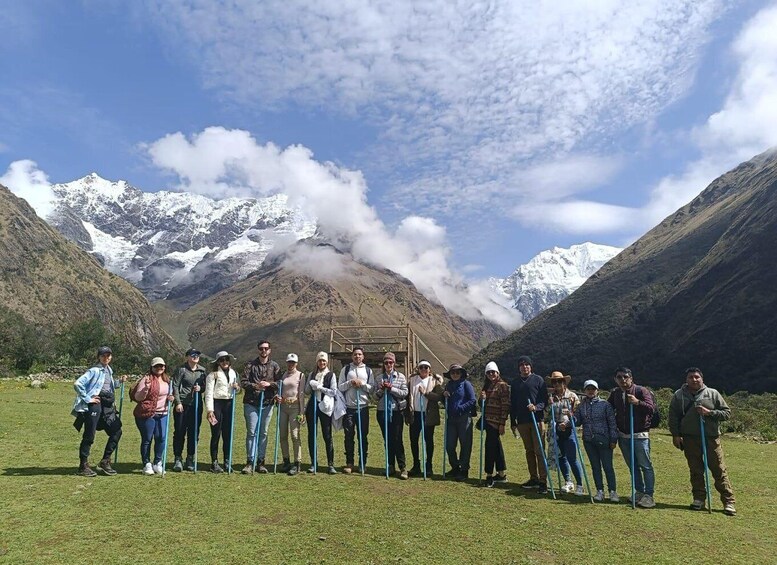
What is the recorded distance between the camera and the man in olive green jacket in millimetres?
9109

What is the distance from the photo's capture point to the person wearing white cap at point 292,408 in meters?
10.7

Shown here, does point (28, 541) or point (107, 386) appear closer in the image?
point (28, 541)

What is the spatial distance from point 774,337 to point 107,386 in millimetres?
88842

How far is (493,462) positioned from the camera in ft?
34.8

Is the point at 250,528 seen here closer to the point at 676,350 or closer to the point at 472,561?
the point at 472,561

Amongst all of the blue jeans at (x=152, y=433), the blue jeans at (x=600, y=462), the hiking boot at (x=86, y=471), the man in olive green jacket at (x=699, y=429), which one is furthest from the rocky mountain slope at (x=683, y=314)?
the hiking boot at (x=86, y=471)

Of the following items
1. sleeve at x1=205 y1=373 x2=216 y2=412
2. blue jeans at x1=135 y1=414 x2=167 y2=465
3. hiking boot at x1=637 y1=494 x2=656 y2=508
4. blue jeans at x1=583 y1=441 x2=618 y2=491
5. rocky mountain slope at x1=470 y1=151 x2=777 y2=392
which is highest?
rocky mountain slope at x1=470 y1=151 x2=777 y2=392

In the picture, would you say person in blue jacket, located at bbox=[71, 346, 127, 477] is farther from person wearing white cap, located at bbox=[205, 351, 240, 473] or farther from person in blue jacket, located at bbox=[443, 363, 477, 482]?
person in blue jacket, located at bbox=[443, 363, 477, 482]

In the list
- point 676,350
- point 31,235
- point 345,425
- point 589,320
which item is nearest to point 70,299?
point 31,235

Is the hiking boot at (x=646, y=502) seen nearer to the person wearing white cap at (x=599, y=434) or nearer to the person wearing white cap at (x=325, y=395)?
the person wearing white cap at (x=599, y=434)

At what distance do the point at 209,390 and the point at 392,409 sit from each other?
11.9 feet

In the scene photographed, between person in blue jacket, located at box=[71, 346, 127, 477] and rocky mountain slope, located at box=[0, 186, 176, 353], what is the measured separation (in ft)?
372

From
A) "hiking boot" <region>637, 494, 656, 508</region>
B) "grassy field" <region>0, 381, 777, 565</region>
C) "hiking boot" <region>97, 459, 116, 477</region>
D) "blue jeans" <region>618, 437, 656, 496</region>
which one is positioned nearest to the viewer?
"grassy field" <region>0, 381, 777, 565</region>

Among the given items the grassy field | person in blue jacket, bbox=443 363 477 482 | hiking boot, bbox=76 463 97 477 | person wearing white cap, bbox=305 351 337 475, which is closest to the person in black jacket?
the grassy field
